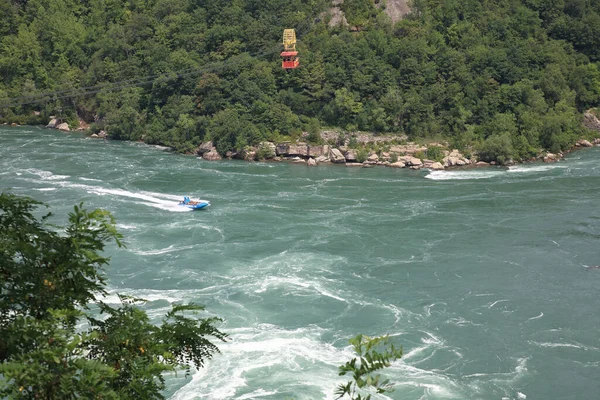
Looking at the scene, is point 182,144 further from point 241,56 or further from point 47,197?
point 47,197

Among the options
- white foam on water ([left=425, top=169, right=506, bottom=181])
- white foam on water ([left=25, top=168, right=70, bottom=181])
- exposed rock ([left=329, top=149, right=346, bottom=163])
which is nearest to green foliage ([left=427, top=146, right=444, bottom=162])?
white foam on water ([left=425, top=169, right=506, bottom=181])

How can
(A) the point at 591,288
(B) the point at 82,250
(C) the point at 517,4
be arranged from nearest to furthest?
1. (B) the point at 82,250
2. (A) the point at 591,288
3. (C) the point at 517,4

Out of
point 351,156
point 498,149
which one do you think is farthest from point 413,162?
point 498,149

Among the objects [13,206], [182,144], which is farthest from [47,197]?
[13,206]

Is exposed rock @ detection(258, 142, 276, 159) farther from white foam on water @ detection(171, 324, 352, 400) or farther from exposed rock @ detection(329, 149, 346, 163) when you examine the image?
white foam on water @ detection(171, 324, 352, 400)

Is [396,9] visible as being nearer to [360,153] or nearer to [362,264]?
[360,153]

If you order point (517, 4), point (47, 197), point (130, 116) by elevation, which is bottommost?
point (47, 197)
